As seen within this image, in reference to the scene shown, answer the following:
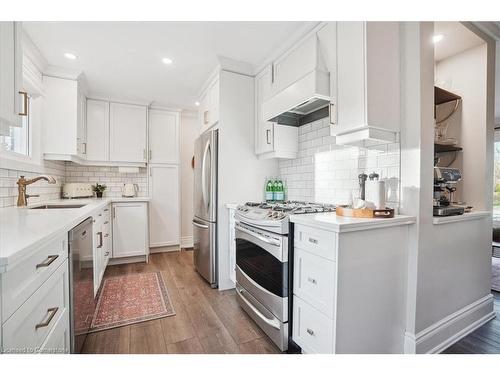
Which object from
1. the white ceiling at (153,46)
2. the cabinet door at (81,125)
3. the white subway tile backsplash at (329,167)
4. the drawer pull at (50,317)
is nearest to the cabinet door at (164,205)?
the cabinet door at (81,125)

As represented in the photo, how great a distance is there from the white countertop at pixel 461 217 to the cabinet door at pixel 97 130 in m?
3.90

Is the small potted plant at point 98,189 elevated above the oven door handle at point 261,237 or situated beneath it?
elevated above

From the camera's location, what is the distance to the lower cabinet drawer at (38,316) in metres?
0.74

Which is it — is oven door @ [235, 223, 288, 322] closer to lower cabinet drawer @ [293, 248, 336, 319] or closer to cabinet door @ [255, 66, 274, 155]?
lower cabinet drawer @ [293, 248, 336, 319]

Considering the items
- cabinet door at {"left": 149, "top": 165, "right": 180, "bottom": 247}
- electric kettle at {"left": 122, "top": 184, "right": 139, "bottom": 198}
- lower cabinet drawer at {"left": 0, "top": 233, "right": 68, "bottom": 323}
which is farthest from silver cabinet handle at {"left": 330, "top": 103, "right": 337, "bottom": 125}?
electric kettle at {"left": 122, "top": 184, "right": 139, "bottom": 198}

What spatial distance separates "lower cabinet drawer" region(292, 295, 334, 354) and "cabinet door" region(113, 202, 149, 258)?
264cm

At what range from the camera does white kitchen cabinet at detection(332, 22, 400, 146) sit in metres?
1.46

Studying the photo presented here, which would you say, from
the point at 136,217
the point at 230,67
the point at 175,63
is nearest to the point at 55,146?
the point at 136,217

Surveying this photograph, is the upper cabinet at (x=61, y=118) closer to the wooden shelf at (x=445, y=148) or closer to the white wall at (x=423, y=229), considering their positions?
the white wall at (x=423, y=229)

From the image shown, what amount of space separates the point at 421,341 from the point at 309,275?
853 mm

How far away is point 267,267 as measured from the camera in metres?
1.71

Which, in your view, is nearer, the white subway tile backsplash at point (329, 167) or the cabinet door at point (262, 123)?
the white subway tile backsplash at point (329, 167)

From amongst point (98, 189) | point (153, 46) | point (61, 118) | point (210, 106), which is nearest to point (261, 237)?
point (210, 106)

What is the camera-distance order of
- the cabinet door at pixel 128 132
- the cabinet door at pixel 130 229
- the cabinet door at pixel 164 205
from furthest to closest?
the cabinet door at pixel 164 205, the cabinet door at pixel 128 132, the cabinet door at pixel 130 229
